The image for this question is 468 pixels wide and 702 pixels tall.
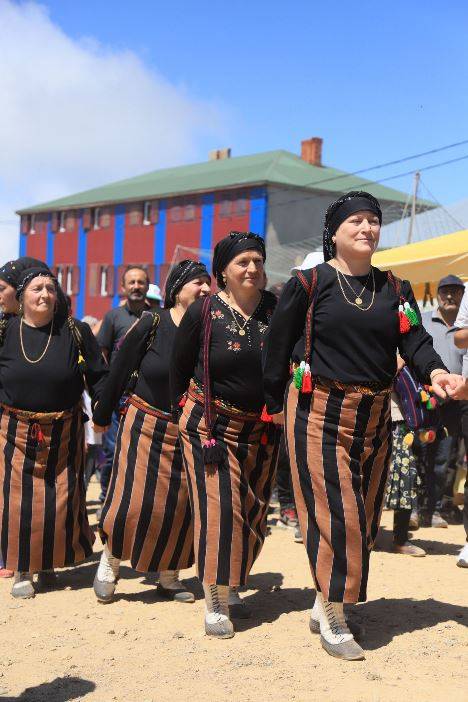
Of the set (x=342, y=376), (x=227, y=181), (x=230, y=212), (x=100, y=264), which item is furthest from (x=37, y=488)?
(x=100, y=264)

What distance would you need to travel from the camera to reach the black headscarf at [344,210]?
14.5ft

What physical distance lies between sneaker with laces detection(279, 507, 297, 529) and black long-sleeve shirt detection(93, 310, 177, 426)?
284 centimetres

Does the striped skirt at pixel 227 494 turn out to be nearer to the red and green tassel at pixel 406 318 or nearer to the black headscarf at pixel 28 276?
the red and green tassel at pixel 406 318

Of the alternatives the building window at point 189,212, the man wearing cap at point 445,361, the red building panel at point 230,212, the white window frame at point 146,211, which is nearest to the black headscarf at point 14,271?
the man wearing cap at point 445,361

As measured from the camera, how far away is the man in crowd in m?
8.40

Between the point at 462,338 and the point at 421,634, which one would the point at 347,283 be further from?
the point at 421,634

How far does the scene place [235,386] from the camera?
4891 millimetres

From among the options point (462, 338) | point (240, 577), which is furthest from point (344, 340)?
point (240, 577)

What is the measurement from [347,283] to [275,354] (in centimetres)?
46

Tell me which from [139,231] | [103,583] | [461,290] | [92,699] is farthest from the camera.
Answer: [139,231]

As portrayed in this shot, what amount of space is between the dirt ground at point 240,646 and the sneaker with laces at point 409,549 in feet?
1.31

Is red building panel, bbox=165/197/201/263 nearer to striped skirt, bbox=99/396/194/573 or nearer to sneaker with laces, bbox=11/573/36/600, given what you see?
sneaker with laces, bbox=11/573/36/600

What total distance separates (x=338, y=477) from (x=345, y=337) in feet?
2.07

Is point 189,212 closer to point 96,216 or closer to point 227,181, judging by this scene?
point 227,181
